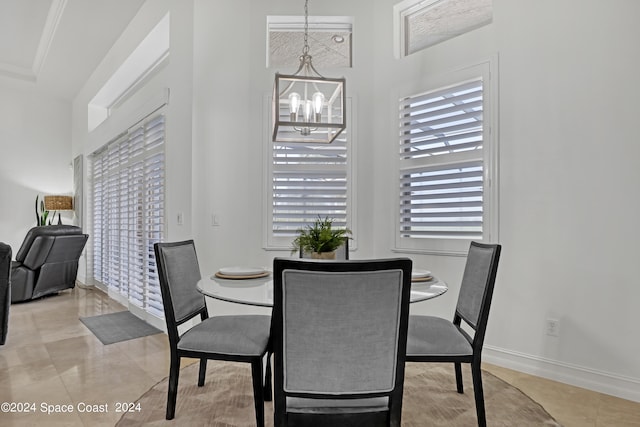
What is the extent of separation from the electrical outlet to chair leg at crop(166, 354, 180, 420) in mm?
2345

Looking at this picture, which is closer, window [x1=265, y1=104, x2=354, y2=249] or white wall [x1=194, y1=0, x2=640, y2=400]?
white wall [x1=194, y1=0, x2=640, y2=400]

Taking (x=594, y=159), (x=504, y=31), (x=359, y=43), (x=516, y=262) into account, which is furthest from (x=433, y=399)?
(x=359, y=43)

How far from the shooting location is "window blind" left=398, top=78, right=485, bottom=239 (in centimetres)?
295

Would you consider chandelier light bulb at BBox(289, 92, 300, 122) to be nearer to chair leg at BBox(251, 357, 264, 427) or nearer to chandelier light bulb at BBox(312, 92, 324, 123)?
chandelier light bulb at BBox(312, 92, 324, 123)

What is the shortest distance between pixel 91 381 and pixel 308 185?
7.13 feet

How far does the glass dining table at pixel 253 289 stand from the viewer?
5.16ft

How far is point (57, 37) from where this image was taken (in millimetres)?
4602

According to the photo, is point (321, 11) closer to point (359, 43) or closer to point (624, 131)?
Answer: point (359, 43)

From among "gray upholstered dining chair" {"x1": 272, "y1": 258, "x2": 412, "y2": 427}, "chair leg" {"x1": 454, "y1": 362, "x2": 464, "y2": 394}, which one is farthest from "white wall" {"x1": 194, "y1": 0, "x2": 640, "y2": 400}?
"gray upholstered dining chair" {"x1": 272, "y1": 258, "x2": 412, "y2": 427}

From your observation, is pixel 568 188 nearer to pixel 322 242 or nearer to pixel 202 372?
pixel 322 242

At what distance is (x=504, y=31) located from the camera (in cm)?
281

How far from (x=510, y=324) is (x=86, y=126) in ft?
21.6

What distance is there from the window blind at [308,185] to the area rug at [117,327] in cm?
160

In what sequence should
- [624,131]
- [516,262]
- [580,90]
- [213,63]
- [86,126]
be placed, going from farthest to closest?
[86,126] → [213,63] → [516,262] → [580,90] → [624,131]
